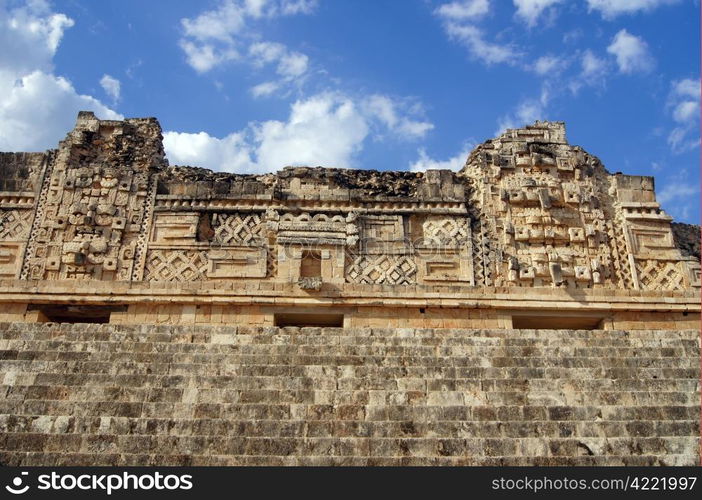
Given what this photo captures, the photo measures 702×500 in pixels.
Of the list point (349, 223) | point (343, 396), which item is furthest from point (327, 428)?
point (349, 223)

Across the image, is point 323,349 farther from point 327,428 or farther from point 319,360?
point 327,428

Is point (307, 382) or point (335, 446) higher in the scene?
point (307, 382)

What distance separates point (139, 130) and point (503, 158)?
6.90 metres

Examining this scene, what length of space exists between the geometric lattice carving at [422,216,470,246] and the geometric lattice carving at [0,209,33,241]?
6771 millimetres

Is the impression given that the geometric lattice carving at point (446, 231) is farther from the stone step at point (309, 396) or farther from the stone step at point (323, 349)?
the stone step at point (309, 396)

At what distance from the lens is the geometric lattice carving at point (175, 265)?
10.1m

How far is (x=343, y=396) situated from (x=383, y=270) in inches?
197

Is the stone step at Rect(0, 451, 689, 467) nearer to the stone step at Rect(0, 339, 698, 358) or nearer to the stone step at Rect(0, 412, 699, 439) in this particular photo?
the stone step at Rect(0, 412, 699, 439)

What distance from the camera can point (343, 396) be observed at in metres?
5.41

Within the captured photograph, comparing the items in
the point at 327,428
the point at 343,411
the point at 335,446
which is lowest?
the point at 335,446

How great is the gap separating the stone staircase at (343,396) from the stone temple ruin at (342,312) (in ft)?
0.06

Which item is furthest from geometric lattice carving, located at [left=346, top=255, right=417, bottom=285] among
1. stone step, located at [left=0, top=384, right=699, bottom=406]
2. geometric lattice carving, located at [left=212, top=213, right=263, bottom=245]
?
stone step, located at [left=0, top=384, right=699, bottom=406]

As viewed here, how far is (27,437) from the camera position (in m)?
4.95
